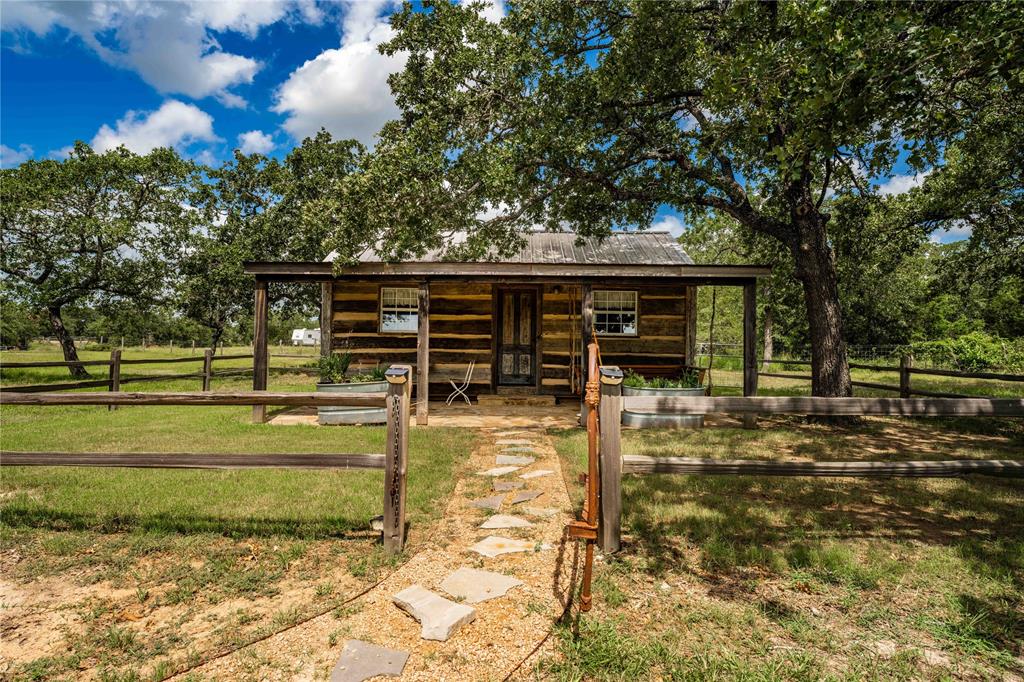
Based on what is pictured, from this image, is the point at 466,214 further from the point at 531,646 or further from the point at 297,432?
the point at 531,646

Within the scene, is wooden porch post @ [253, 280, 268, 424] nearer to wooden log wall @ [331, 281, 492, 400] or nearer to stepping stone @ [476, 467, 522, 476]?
wooden log wall @ [331, 281, 492, 400]

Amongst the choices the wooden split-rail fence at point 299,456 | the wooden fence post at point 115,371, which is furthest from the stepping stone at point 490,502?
the wooden fence post at point 115,371

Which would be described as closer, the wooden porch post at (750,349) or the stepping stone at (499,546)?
the stepping stone at (499,546)

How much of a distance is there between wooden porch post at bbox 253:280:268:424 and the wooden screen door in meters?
5.34

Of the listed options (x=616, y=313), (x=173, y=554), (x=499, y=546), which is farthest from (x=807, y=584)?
(x=616, y=313)

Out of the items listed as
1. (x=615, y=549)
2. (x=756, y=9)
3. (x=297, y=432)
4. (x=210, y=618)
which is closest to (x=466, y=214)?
(x=297, y=432)

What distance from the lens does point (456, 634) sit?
2551mm

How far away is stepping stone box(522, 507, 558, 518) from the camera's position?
433 cm

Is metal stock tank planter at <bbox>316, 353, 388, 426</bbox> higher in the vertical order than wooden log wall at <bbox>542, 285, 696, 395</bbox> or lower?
lower

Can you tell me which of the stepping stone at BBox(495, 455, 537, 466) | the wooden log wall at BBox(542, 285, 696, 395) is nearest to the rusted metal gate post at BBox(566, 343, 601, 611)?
the stepping stone at BBox(495, 455, 537, 466)

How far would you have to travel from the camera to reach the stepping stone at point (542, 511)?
171 inches

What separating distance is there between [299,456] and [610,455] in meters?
2.24

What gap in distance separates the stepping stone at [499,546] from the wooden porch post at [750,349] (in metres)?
6.14

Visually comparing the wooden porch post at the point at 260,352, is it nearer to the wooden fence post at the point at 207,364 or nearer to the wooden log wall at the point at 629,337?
the wooden fence post at the point at 207,364
